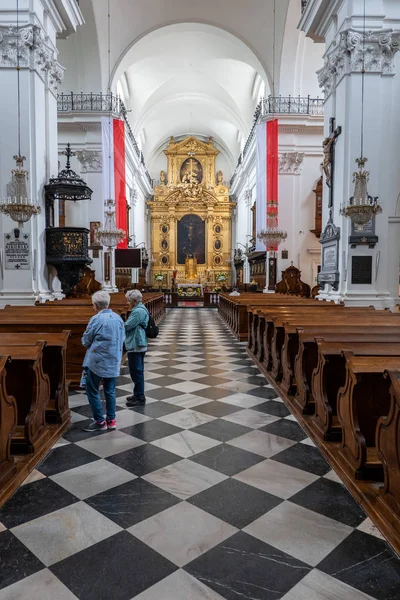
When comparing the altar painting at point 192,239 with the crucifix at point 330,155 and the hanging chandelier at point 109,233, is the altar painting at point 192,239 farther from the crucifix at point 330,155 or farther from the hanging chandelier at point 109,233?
the crucifix at point 330,155

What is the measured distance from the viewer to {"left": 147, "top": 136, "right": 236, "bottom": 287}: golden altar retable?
96.5ft

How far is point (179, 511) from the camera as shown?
8.43 ft

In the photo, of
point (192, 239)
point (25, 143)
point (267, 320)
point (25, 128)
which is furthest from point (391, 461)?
point (192, 239)

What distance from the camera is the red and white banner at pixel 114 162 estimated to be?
14.9 m

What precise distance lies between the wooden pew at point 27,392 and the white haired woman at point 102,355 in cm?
43

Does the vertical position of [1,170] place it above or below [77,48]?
below

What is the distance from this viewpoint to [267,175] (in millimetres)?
15234

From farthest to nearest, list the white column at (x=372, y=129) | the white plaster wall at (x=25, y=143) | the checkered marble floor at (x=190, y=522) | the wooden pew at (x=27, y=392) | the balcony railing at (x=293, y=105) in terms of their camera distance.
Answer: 1. the balcony railing at (x=293, y=105)
2. the white column at (x=372, y=129)
3. the white plaster wall at (x=25, y=143)
4. the wooden pew at (x=27, y=392)
5. the checkered marble floor at (x=190, y=522)

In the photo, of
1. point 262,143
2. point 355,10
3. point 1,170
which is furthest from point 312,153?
point 1,170

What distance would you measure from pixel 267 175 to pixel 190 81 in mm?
9786

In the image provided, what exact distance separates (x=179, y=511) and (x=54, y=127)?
8723mm

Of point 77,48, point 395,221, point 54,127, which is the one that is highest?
point 77,48

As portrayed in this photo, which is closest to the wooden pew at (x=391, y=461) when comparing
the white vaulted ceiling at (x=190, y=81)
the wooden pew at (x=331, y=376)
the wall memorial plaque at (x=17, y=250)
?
the wooden pew at (x=331, y=376)

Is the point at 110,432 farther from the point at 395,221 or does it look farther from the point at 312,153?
the point at 312,153
